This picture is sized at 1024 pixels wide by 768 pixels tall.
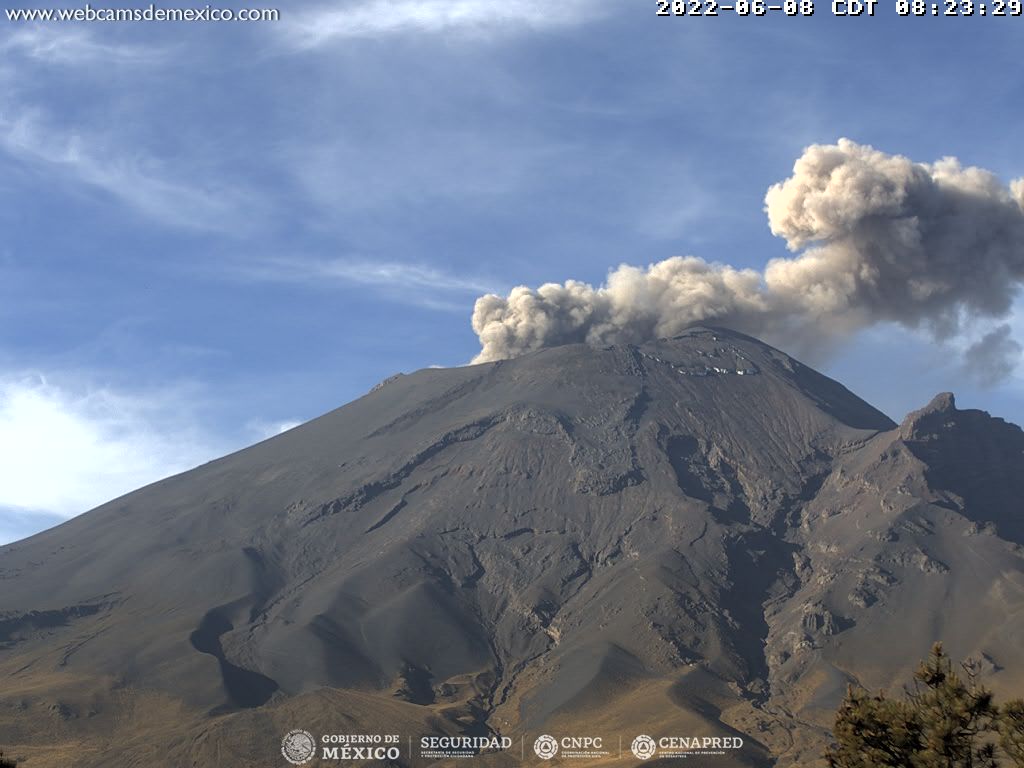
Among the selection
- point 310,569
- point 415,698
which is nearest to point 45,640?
point 310,569

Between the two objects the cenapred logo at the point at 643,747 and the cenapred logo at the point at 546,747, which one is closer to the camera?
the cenapred logo at the point at 643,747

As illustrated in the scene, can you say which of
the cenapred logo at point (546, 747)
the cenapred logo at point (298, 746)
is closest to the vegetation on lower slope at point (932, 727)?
the cenapred logo at point (546, 747)

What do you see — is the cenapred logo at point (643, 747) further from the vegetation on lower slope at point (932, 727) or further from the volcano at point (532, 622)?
the vegetation on lower slope at point (932, 727)

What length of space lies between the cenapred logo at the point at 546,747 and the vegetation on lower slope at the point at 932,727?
4102 inches

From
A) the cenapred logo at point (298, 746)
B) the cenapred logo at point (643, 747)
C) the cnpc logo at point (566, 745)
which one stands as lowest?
the cenapred logo at point (643, 747)

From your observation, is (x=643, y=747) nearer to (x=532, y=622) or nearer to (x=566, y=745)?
(x=566, y=745)

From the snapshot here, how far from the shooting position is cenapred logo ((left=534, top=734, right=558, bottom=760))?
436 ft

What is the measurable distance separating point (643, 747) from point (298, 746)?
33996 mm

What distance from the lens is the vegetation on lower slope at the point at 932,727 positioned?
98.5ft

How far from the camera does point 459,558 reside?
18712 centimetres

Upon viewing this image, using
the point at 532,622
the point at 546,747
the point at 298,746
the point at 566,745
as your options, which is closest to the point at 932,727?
the point at 566,745

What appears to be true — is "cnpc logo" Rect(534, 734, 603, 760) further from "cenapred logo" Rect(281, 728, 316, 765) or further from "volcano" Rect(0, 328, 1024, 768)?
"cenapred logo" Rect(281, 728, 316, 765)

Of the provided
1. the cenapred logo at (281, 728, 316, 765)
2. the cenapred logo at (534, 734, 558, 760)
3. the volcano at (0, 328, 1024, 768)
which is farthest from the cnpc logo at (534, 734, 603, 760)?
the cenapred logo at (281, 728, 316, 765)

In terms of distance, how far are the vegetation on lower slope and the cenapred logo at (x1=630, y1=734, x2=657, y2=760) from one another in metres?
94.1
